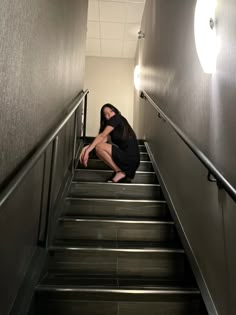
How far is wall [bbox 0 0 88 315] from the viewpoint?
1324mm

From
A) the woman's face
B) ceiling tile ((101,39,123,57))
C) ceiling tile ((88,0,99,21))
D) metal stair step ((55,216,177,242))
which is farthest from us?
ceiling tile ((101,39,123,57))

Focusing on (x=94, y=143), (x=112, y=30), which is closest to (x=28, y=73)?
(x=94, y=143)

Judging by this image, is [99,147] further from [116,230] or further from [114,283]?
[114,283]

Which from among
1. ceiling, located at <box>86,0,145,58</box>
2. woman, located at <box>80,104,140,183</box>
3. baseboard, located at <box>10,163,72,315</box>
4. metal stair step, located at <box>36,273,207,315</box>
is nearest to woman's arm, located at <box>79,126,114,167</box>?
woman, located at <box>80,104,140,183</box>

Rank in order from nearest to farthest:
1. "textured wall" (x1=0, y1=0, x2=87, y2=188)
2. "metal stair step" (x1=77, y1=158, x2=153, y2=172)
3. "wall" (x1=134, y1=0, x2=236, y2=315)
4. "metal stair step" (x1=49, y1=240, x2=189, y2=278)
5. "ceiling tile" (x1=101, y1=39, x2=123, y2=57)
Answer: "textured wall" (x1=0, y1=0, x2=87, y2=188) → "wall" (x1=134, y1=0, x2=236, y2=315) → "metal stair step" (x1=49, y1=240, x2=189, y2=278) → "metal stair step" (x1=77, y1=158, x2=153, y2=172) → "ceiling tile" (x1=101, y1=39, x2=123, y2=57)

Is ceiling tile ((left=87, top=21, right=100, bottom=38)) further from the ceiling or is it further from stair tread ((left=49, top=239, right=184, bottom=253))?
stair tread ((left=49, top=239, right=184, bottom=253))

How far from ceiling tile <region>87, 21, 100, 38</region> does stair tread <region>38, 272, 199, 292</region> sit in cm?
506

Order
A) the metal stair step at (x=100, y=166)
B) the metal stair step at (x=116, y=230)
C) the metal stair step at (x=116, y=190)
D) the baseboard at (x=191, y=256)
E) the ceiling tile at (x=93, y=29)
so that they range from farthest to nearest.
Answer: the ceiling tile at (x=93, y=29), the metal stair step at (x=100, y=166), the metal stair step at (x=116, y=190), the metal stair step at (x=116, y=230), the baseboard at (x=191, y=256)

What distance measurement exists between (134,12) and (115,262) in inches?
183

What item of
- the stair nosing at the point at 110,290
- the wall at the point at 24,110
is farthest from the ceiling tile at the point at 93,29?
the stair nosing at the point at 110,290

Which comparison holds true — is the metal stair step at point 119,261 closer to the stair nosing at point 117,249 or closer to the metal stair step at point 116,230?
the stair nosing at point 117,249

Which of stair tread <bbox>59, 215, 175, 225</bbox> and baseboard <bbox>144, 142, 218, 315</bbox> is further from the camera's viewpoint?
stair tread <bbox>59, 215, 175, 225</bbox>

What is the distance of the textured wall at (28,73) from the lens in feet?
4.29

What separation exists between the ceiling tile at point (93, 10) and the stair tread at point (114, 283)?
15.0 feet
